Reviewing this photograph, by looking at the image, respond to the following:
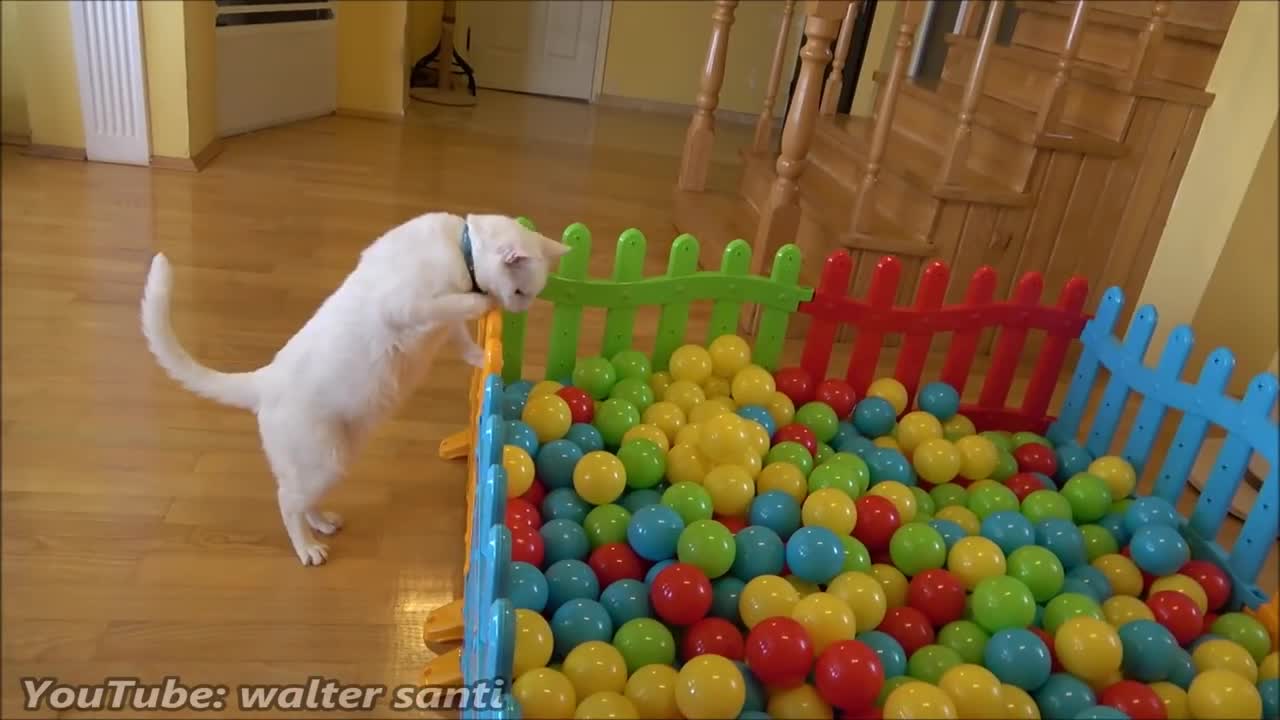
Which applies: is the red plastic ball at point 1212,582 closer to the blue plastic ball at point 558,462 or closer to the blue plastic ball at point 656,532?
the blue plastic ball at point 656,532

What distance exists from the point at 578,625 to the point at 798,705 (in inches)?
13.0

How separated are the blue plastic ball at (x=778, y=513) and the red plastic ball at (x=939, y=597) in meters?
0.23

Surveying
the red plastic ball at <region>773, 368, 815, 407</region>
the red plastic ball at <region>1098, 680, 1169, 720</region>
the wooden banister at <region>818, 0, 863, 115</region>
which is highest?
the wooden banister at <region>818, 0, 863, 115</region>

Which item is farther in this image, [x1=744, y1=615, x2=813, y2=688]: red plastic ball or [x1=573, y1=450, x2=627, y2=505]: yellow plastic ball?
[x1=573, y1=450, x2=627, y2=505]: yellow plastic ball

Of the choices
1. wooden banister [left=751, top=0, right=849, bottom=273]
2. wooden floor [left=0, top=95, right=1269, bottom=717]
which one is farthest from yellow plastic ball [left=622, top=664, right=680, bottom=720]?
wooden banister [left=751, top=0, right=849, bottom=273]

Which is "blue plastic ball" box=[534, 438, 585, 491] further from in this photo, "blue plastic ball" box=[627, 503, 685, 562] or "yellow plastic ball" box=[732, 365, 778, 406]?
"yellow plastic ball" box=[732, 365, 778, 406]

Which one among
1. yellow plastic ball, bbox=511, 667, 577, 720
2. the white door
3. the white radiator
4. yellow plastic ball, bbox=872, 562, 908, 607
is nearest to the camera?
yellow plastic ball, bbox=511, 667, 577, 720

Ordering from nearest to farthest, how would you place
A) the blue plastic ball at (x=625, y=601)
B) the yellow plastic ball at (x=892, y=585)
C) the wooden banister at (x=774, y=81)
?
the blue plastic ball at (x=625, y=601)
the yellow plastic ball at (x=892, y=585)
the wooden banister at (x=774, y=81)

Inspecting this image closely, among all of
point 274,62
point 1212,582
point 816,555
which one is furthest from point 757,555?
point 274,62

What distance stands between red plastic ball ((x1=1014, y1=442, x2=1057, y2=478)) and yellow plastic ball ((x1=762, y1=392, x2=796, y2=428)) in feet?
1.61

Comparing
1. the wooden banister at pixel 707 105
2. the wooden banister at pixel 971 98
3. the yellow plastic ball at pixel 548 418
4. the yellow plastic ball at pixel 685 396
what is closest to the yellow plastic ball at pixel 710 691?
the yellow plastic ball at pixel 548 418

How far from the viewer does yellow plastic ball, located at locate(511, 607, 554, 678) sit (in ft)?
4.04

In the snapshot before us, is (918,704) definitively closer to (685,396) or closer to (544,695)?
(544,695)

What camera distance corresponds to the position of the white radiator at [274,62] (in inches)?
147
